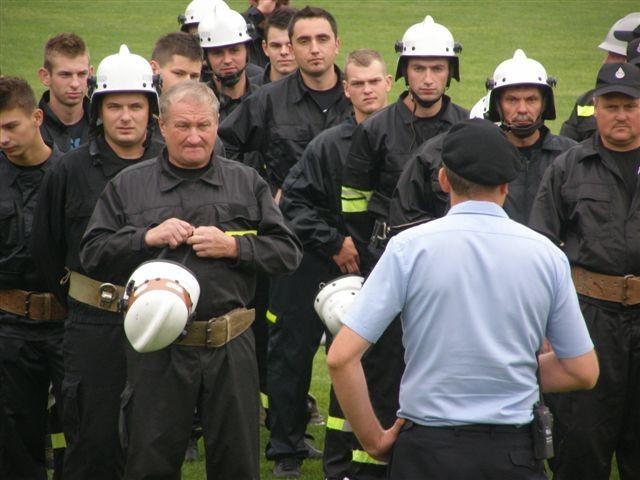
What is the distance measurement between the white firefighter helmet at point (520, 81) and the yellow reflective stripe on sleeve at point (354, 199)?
0.91 m

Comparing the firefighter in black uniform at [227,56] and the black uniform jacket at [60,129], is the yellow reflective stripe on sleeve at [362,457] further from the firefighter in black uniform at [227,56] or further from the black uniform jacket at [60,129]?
the firefighter in black uniform at [227,56]

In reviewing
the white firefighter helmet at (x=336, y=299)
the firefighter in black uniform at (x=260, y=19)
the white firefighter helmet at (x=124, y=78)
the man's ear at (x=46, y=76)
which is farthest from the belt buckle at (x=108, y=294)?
the firefighter in black uniform at (x=260, y=19)

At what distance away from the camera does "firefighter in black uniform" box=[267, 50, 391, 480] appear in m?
8.83

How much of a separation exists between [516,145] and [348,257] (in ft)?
4.30

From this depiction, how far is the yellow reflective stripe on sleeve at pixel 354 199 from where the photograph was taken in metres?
8.56

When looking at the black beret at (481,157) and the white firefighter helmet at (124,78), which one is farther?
the white firefighter helmet at (124,78)

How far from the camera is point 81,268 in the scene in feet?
23.8

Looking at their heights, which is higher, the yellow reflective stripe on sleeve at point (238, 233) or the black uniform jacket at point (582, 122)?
the black uniform jacket at point (582, 122)

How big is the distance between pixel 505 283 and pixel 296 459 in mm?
4193

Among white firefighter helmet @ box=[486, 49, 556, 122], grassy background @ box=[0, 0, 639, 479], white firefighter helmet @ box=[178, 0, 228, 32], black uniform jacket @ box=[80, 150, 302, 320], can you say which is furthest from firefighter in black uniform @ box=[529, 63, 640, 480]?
grassy background @ box=[0, 0, 639, 479]

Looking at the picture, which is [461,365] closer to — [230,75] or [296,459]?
[296,459]

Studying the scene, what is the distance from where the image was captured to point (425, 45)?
28.6 ft

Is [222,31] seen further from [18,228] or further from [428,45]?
[18,228]

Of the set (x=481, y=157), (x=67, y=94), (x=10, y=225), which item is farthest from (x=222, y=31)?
(x=481, y=157)
